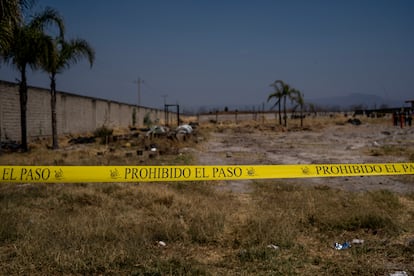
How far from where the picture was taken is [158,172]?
17.0 feet

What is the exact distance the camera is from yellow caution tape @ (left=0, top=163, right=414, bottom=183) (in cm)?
488

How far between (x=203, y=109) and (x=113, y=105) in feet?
195

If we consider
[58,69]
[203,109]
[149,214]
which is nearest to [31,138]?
[58,69]

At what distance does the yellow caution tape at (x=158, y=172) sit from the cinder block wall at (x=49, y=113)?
39.2 ft

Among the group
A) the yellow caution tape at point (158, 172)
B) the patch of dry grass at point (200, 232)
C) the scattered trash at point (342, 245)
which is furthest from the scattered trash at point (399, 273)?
the yellow caution tape at point (158, 172)

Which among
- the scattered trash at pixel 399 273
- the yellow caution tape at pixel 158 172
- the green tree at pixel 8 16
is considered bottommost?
the scattered trash at pixel 399 273

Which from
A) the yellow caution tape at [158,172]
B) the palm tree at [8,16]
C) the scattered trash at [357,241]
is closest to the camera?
the scattered trash at [357,241]

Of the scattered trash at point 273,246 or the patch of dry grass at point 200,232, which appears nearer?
the patch of dry grass at point 200,232

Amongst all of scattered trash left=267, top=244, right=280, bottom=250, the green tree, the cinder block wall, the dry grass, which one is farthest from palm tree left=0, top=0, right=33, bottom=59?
the cinder block wall

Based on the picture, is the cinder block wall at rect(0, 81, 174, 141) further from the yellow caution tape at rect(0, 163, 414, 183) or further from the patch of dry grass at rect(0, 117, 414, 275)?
the yellow caution tape at rect(0, 163, 414, 183)

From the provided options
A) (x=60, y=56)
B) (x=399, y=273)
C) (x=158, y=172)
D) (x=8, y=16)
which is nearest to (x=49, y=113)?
(x=60, y=56)

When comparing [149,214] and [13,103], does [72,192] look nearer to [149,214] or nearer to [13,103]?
[149,214]

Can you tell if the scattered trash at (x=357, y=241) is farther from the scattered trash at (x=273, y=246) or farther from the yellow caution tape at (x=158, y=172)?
the yellow caution tape at (x=158, y=172)

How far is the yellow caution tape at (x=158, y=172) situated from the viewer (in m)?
4.88
